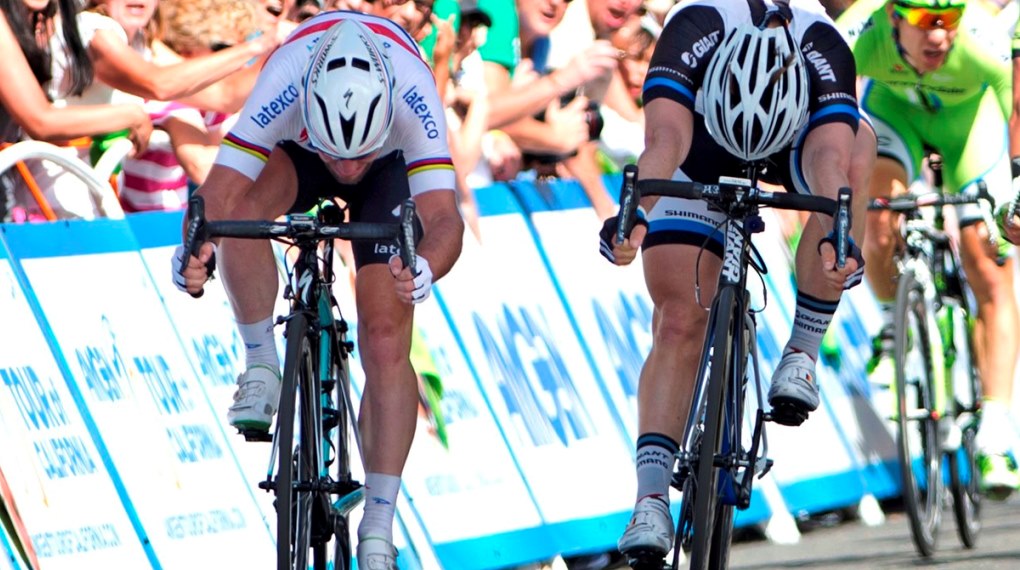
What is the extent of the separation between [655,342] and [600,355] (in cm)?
305

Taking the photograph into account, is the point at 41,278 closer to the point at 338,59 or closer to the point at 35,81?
the point at 35,81

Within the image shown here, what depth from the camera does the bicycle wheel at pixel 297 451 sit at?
6203 mm

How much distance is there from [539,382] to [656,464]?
272 cm

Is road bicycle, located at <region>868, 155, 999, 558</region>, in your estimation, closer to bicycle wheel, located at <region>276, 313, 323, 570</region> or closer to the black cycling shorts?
the black cycling shorts

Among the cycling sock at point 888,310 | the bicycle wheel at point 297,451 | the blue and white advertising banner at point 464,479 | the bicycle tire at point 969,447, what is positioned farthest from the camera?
the cycling sock at point 888,310

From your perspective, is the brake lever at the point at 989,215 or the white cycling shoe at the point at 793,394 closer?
the white cycling shoe at the point at 793,394

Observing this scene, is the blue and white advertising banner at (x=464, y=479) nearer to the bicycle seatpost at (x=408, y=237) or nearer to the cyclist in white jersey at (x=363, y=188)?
the cyclist in white jersey at (x=363, y=188)

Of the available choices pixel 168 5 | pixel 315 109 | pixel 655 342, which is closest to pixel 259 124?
pixel 315 109

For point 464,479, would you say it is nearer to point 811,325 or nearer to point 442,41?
point 442,41

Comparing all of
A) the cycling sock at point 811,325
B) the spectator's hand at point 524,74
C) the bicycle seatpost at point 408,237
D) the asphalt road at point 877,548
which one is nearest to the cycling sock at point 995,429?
the asphalt road at point 877,548

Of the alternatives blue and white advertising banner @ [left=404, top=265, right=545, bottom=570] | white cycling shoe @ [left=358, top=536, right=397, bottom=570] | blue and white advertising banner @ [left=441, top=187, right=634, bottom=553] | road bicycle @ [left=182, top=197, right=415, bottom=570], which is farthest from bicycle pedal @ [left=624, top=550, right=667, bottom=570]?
blue and white advertising banner @ [left=441, top=187, right=634, bottom=553]

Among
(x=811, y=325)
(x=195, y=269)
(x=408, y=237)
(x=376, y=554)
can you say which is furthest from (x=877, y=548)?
(x=195, y=269)

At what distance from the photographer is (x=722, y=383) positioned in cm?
664

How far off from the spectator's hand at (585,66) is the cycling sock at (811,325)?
140 inches
